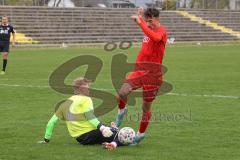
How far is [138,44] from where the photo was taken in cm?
4947

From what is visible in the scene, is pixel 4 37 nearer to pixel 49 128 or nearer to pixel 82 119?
pixel 49 128

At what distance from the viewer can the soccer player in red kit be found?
31.0ft

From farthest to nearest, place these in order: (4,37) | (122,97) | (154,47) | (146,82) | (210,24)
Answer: (210,24), (4,37), (122,97), (146,82), (154,47)

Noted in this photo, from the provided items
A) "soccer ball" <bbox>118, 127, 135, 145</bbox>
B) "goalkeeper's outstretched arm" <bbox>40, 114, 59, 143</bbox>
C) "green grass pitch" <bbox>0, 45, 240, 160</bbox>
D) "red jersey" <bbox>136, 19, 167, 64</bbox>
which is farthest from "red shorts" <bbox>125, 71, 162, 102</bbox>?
"goalkeeper's outstretched arm" <bbox>40, 114, 59, 143</bbox>

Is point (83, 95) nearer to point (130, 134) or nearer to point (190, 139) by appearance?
point (130, 134)

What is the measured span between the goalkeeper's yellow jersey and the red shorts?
3.09 feet

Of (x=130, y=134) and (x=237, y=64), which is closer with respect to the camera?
(x=130, y=134)

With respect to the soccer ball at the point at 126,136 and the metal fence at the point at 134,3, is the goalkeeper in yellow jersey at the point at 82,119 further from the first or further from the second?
the metal fence at the point at 134,3

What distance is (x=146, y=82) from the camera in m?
9.94

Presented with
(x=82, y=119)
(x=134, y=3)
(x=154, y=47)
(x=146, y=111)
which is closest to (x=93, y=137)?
(x=82, y=119)

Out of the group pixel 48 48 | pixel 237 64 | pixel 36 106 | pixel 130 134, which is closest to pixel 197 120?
pixel 130 134

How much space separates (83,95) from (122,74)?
12.5 metres

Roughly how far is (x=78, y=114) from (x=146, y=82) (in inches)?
51.9

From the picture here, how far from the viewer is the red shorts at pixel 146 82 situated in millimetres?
9852
